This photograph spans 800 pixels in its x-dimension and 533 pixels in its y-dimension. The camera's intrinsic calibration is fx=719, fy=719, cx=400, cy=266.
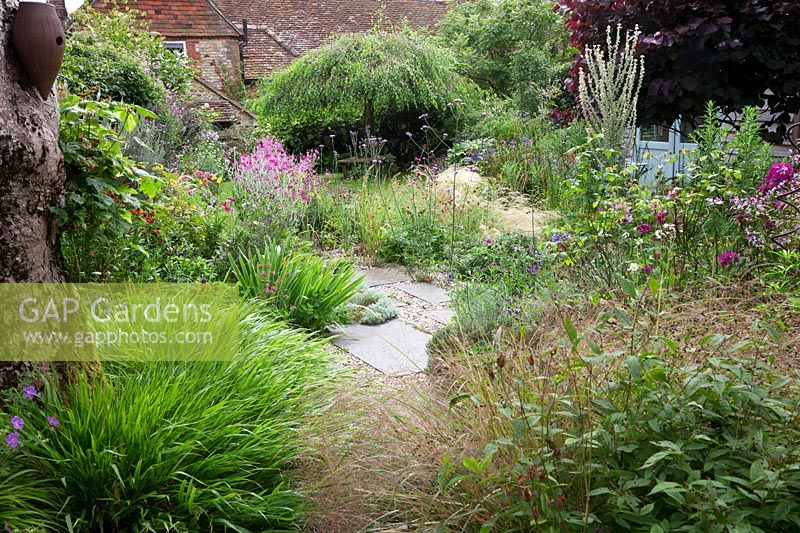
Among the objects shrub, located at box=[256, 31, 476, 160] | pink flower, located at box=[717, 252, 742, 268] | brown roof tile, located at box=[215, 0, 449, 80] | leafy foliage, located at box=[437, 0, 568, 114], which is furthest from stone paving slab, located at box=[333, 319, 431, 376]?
brown roof tile, located at box=[215, 0, 449, 80]

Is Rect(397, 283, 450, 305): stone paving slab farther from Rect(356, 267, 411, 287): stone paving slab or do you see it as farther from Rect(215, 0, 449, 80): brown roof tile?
Rect(215, 0, 449, 80): brown roof tile

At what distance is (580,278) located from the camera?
444cm

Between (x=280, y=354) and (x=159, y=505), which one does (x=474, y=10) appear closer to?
(x=280, y=354)

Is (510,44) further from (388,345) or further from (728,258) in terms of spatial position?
(728,258)

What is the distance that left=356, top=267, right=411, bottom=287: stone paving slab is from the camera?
628cm

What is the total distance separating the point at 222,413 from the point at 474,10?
16.6m

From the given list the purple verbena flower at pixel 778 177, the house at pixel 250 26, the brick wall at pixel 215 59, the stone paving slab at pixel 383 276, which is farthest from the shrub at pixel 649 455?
the brick wall at pixel 215 59

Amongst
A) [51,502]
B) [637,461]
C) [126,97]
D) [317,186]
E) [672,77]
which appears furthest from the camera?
[126,97]

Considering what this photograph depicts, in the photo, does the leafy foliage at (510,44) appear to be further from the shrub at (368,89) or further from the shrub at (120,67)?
the shrub at (120,67)

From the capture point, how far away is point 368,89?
41.7ft

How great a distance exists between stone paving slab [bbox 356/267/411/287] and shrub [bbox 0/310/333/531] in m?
3.32

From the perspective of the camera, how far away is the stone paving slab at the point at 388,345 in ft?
14.1

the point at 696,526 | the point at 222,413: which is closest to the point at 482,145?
the point at 222,413

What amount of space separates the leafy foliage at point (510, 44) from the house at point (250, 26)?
2.36 meters
